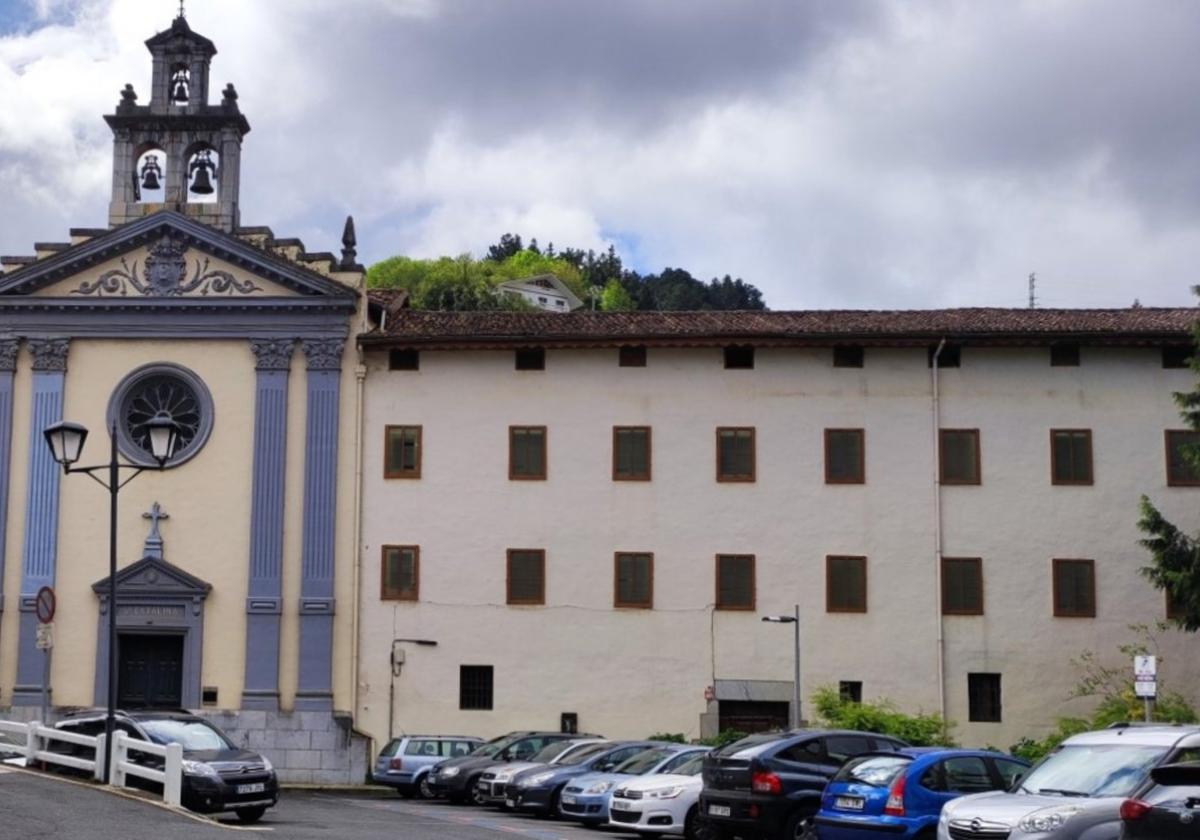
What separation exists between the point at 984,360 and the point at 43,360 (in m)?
22.8

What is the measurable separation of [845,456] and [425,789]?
12.6m

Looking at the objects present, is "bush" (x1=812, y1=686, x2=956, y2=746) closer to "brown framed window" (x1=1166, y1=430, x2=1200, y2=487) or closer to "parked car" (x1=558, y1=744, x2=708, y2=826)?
"brown framed window" (x1=1166, y1=430, x2=1200, y2=487)

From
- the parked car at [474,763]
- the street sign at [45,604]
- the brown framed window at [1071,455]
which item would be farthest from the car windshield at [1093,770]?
the brown framed window at [1071,455]

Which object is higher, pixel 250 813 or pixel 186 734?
pixel 186 734

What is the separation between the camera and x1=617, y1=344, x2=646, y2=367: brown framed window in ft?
134

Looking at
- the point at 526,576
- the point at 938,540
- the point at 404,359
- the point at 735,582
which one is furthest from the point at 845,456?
the point at 404,359

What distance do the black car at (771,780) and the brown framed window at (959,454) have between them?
18.4 m

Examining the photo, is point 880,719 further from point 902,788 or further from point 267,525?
point 902,788

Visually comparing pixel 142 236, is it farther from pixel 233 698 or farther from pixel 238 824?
pixel 238 824

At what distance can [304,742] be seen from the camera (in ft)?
129

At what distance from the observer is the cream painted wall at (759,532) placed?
39.1m

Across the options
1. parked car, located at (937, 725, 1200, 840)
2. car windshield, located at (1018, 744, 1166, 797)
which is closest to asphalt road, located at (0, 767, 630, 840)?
parked car, located at (937, 725, 1200, 840)

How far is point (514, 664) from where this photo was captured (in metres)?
39.7

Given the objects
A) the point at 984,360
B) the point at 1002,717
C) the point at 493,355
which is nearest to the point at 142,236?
the point at 493,355
